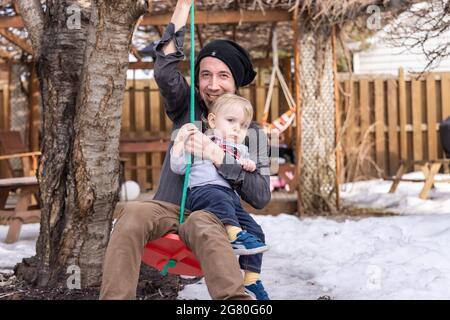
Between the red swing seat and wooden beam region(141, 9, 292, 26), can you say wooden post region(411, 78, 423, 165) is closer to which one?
wooden beam region(141, 9, 292, 26)

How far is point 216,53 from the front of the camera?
2.51m

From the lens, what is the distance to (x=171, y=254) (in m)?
2.13

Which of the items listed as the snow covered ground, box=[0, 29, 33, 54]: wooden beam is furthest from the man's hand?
box=[0, 29, 33, 54]: wooden beam

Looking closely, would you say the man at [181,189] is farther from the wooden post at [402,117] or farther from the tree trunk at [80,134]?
the wooden post at [402,117]

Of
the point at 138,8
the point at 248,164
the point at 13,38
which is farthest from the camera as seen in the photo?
the point at 13,38

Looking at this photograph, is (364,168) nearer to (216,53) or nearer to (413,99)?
(413,99)

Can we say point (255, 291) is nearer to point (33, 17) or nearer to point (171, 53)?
point (171, 53)

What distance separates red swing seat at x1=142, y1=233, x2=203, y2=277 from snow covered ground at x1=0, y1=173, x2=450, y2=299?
3.55ft

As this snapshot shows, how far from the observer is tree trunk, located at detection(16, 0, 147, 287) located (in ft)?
9.32

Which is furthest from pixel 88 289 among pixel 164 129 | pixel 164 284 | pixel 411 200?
pixel 164 129

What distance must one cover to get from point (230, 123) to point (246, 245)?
0.54 metres

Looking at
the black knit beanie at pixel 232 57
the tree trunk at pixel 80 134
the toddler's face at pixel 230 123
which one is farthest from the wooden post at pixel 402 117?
the toddler's face at pixel 230 123

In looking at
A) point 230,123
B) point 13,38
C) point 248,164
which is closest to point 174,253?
point 248,164

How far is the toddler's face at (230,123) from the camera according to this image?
2293mm
